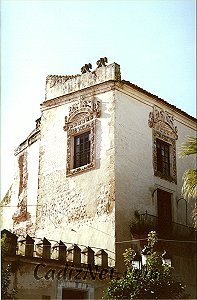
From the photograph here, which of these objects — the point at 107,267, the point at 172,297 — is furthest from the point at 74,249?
the point at 172,297

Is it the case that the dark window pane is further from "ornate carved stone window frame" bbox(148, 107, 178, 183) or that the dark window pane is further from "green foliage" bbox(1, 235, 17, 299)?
"green foliage" bbox(1, 235, 17, 299)

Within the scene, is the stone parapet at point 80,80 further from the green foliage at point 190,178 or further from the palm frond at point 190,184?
the palm frond at point 190,184

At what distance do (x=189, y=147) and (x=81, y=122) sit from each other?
1.12 m

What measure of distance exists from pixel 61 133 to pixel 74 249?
3.95 ft

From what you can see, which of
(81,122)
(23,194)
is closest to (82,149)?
(81,122)

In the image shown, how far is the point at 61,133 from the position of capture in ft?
16.6

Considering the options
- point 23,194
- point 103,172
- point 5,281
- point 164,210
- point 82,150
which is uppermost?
point 82,150

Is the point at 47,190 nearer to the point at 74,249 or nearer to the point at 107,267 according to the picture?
the point at 74,249

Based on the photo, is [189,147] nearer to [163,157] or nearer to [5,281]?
[163,157]

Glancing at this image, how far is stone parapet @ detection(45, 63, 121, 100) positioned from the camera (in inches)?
197

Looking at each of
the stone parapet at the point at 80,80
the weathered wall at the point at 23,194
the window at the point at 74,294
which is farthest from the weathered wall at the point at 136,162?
the weathered wall at the point at 23,194

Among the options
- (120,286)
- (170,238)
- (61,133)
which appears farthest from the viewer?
(61,133)

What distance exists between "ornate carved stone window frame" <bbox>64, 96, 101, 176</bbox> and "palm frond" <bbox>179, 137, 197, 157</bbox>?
2.94 feet

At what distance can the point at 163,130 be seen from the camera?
534 centimetres
